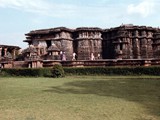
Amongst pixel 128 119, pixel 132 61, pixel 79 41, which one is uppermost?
pixel 79 41

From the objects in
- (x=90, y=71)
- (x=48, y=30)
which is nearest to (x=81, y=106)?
(x=90, y=71)

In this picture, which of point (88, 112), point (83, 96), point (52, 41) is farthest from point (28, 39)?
point (88, 112)

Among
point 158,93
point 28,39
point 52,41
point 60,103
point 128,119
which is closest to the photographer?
point 128,119

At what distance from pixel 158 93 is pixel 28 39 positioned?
24.0m

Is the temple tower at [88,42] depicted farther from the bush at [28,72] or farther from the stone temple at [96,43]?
the bush at [28,72]

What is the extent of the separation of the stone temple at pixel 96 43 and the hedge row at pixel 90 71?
609 cm

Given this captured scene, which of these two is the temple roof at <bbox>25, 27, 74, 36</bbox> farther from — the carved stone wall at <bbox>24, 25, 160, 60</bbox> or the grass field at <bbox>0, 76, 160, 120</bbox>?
the grass field at <bbox>0, 76, 160, 120</bbox>

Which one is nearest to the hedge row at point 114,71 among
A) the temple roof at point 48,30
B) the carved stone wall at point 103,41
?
the carved stone wall at point 103,41

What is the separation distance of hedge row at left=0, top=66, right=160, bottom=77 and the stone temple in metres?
6.09

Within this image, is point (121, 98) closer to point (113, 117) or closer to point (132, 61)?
point (113, 117)

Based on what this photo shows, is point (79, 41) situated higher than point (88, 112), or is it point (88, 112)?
point (79, 41)

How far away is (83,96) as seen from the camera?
1111cm

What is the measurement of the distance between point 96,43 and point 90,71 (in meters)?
10.5

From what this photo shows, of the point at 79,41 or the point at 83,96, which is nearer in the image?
the point at 83,96
